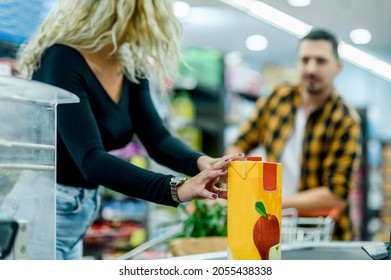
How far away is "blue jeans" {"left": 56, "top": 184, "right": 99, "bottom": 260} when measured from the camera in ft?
4.99

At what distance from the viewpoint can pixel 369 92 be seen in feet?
21.3

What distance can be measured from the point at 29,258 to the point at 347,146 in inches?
54.4

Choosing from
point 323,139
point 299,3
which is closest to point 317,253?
point 323,139

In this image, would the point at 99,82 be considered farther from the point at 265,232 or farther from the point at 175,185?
the point at 265,232

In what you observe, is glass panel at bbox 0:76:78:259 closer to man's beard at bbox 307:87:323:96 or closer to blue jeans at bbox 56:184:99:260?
blue jeans at bbox 56:184:99:260

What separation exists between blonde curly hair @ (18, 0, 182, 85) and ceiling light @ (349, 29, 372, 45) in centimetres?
182

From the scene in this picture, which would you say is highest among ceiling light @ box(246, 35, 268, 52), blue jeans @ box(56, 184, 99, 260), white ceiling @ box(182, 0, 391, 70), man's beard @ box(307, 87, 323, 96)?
ceiling light @ box(246, 35, 268, 52)

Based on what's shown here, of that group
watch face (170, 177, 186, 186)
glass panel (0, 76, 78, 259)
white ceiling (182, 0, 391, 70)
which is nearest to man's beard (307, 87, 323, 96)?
white ceiling (182, 0, 391, 70)

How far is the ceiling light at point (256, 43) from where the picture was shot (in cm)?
551

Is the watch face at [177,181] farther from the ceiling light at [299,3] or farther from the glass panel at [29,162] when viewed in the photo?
the ceiling light at [299,3]

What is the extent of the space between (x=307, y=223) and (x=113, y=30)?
84 centimetres

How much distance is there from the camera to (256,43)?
5703mm
